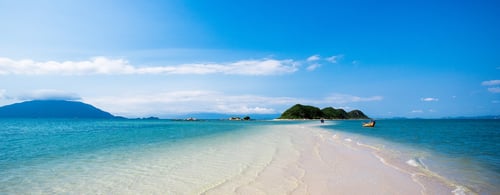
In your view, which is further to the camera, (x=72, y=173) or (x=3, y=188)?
(x=72, y=173)

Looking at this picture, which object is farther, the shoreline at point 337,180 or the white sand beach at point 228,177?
the white sand beach at point 228,177

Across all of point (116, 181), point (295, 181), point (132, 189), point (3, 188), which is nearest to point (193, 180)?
point (132, 189)

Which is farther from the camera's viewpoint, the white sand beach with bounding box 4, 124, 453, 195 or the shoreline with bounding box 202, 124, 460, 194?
the white sand beach with bounding box 4, 124, 453, 195

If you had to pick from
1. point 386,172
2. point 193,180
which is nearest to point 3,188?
point 193,180

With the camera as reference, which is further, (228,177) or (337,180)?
(228,177)

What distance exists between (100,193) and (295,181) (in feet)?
19.4

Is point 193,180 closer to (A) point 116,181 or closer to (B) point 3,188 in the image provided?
(A) point 116,181

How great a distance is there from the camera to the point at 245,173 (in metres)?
9.66

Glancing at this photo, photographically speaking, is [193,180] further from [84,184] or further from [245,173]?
[84,184]

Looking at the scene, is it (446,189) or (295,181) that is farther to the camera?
(295,181)

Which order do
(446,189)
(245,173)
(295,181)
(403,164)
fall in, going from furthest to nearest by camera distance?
(403,164) < (245,173) < (295,181) < (446,189)

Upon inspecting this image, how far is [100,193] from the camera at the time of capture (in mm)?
7355

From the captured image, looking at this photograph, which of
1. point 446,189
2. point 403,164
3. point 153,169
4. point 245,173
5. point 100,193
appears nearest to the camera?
point 100,193

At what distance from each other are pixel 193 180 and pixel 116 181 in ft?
8.56
